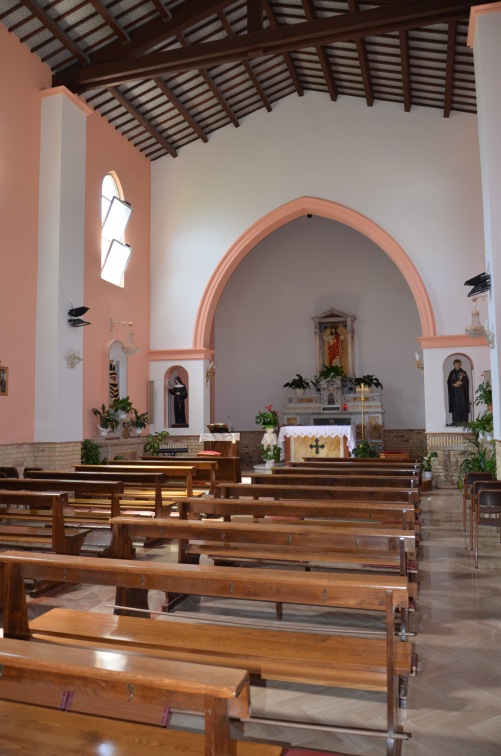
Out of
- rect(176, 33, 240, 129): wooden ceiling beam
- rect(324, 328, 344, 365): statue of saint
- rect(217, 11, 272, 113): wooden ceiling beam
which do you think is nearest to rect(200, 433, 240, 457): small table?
rect(324, 328, 344, 365): statue of saint

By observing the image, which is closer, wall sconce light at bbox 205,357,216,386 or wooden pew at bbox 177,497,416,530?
wooden pew at bbox 177,497,416,530

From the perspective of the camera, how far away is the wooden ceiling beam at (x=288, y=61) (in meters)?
10.9

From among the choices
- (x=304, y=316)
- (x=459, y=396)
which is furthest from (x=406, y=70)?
(x=304, y=316)

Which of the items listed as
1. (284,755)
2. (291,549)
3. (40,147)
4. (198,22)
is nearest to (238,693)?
(284,755)

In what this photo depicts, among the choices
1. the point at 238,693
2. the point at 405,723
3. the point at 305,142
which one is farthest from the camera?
the point at 305,142

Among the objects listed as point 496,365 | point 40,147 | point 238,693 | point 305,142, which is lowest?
point 238,693

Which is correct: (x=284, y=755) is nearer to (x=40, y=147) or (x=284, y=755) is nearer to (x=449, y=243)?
(x=40, y=147)

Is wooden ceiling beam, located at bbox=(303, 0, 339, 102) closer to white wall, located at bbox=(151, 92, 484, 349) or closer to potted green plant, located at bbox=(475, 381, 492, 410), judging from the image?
white wall, located at bbox=(151, 92, 484, 349)

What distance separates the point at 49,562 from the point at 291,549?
7.83 feet

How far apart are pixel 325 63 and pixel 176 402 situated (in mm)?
7755

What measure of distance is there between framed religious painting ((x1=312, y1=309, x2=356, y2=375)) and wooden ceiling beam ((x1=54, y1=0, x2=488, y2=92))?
8690mm

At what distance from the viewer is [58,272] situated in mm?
10305

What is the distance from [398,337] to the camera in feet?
58.1

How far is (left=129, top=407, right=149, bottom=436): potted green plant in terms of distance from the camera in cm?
1301
